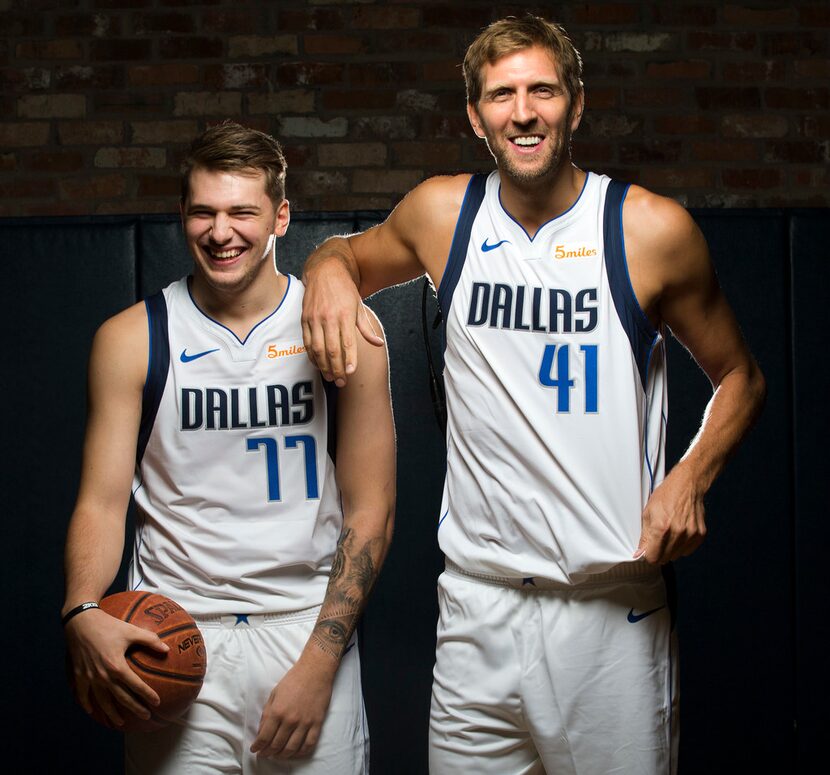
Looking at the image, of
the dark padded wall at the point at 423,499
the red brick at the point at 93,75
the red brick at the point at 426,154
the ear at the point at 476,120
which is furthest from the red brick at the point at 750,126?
the red brick at the point at 93,75

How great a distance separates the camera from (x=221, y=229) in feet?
6.45

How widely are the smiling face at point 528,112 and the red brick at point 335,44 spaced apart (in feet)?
6.36

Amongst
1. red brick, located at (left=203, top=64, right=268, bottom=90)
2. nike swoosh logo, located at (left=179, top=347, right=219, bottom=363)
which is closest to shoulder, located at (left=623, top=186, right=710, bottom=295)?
nike swoosh logo, located at (left=179, top=347, right=219, bottom=363)

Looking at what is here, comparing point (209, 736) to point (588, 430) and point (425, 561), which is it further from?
point (425, 561)

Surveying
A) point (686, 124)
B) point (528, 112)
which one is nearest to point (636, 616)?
point (528, 112)

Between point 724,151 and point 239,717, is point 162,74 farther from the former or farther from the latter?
point 239,717

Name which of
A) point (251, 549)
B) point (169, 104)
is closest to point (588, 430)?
point (251, 549)

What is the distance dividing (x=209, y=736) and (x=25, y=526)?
1.39 m

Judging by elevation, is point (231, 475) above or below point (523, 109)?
below

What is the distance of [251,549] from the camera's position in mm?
1950

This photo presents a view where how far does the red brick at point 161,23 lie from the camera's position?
3.80 m

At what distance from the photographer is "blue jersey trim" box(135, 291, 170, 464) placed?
6.56 feet

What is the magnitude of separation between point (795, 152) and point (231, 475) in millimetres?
2615

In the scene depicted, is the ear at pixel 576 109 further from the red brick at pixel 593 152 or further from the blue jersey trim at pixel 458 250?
the red brick at pixel 593 152
